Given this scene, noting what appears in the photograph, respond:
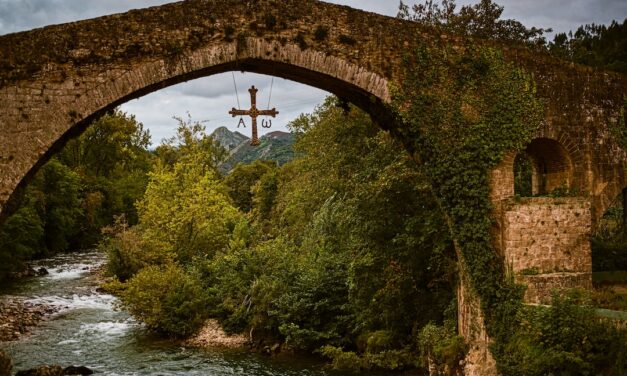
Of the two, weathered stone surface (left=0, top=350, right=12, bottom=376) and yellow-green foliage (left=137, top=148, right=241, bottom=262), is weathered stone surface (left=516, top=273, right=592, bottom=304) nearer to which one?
weathered stone surface (left=0, top=350, right=12, bottom=376)

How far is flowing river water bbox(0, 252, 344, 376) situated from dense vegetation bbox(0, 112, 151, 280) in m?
4.86

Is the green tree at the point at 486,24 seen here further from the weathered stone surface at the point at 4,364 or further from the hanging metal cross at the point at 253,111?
the weathered stone surface at the point at 4,364

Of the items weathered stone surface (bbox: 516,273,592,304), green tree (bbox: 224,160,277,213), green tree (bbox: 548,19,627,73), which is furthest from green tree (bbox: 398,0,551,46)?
green tree (bbox: 224,160,277,213)

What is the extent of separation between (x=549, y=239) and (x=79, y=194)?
1246 inches

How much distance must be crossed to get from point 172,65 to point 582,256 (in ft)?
25.2

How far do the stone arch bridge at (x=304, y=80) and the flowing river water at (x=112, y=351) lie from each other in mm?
6064

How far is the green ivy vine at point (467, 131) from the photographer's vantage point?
10.3 m

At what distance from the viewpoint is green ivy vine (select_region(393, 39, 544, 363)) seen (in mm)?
10297

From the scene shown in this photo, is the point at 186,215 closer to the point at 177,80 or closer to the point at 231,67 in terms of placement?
the point at 231,67

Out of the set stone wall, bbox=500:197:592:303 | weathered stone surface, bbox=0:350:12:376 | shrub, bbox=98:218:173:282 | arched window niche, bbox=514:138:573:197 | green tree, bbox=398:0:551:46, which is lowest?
weathered stone surface, bbox=0:350:12:376

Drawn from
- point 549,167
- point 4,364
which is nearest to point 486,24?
point 549,167

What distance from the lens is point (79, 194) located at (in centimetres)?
3591

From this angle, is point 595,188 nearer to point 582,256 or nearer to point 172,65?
point 582,256

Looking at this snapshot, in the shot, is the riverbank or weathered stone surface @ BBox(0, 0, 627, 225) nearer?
weathered stone surface @ BBox(0, 0, 627, 225)
